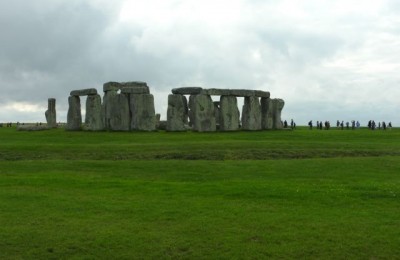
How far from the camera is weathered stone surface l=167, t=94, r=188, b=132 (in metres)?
42.4

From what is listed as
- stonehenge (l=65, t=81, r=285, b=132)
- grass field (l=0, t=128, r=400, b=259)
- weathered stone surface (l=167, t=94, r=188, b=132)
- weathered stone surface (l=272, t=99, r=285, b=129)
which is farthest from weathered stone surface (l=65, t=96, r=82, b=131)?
grass field (l=0, t=128, r=400, b=259)

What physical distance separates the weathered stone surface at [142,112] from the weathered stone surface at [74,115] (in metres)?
5.97

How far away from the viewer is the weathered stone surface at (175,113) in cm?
4238

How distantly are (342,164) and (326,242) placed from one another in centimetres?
1277

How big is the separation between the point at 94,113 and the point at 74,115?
115 inches

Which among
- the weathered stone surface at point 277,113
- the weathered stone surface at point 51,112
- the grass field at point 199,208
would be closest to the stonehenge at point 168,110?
the weathered stone surface at point 277,113

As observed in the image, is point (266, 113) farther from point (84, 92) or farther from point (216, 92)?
point (84, 92)

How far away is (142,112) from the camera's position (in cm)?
4156

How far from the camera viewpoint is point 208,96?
43.4 m

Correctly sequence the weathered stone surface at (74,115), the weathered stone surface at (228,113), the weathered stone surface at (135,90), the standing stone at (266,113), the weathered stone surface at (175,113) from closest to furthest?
the weathered stone surface at (135,90) < the weathered stone surface at (175,113) < the weathered stone surface at (228,113) < the weathered stone surface at (74,115) < the standing stone at (266,113)

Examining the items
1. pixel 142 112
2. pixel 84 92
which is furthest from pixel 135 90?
pixel 84 92

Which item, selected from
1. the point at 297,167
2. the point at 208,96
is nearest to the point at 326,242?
the point at 297,167

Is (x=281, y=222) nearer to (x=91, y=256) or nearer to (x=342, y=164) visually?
(x=91, y=256)

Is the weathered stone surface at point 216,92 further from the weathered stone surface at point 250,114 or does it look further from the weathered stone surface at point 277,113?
the weathered stone surface at point 277,113
